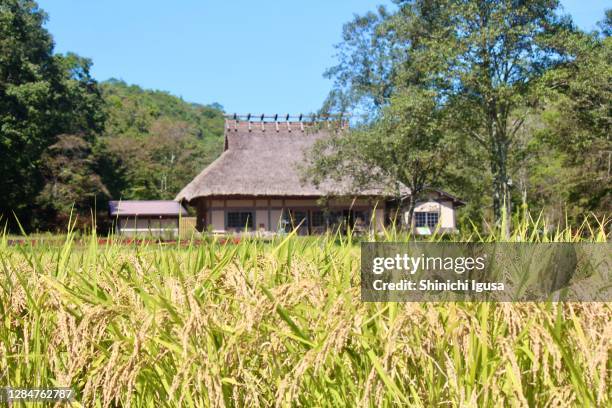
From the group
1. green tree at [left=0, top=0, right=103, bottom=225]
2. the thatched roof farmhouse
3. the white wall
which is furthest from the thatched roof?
the white wall

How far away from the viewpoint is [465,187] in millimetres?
23078

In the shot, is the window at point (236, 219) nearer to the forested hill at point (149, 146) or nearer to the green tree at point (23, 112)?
the green tree at point (23, 112)

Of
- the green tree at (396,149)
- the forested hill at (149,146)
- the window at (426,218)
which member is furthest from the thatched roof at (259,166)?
the forested hill at (149,146)

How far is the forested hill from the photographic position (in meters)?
43.9

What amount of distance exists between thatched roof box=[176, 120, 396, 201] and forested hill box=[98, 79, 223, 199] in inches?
428

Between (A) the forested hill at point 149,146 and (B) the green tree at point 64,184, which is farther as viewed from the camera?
(A) the forested hill at point 149,146

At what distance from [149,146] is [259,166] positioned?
74.3 feet

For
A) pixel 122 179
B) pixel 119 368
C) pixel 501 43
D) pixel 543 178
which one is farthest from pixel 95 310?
pixel 122 179

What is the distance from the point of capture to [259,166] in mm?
31203

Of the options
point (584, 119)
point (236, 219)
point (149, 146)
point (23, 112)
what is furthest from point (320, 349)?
point (149, 146)

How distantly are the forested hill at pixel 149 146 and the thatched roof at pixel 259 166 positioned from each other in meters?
10.9

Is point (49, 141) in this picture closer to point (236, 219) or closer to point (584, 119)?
point (236, 219)

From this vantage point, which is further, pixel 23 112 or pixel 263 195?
pixel 23 112

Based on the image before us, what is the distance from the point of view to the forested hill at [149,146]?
1730 inches
